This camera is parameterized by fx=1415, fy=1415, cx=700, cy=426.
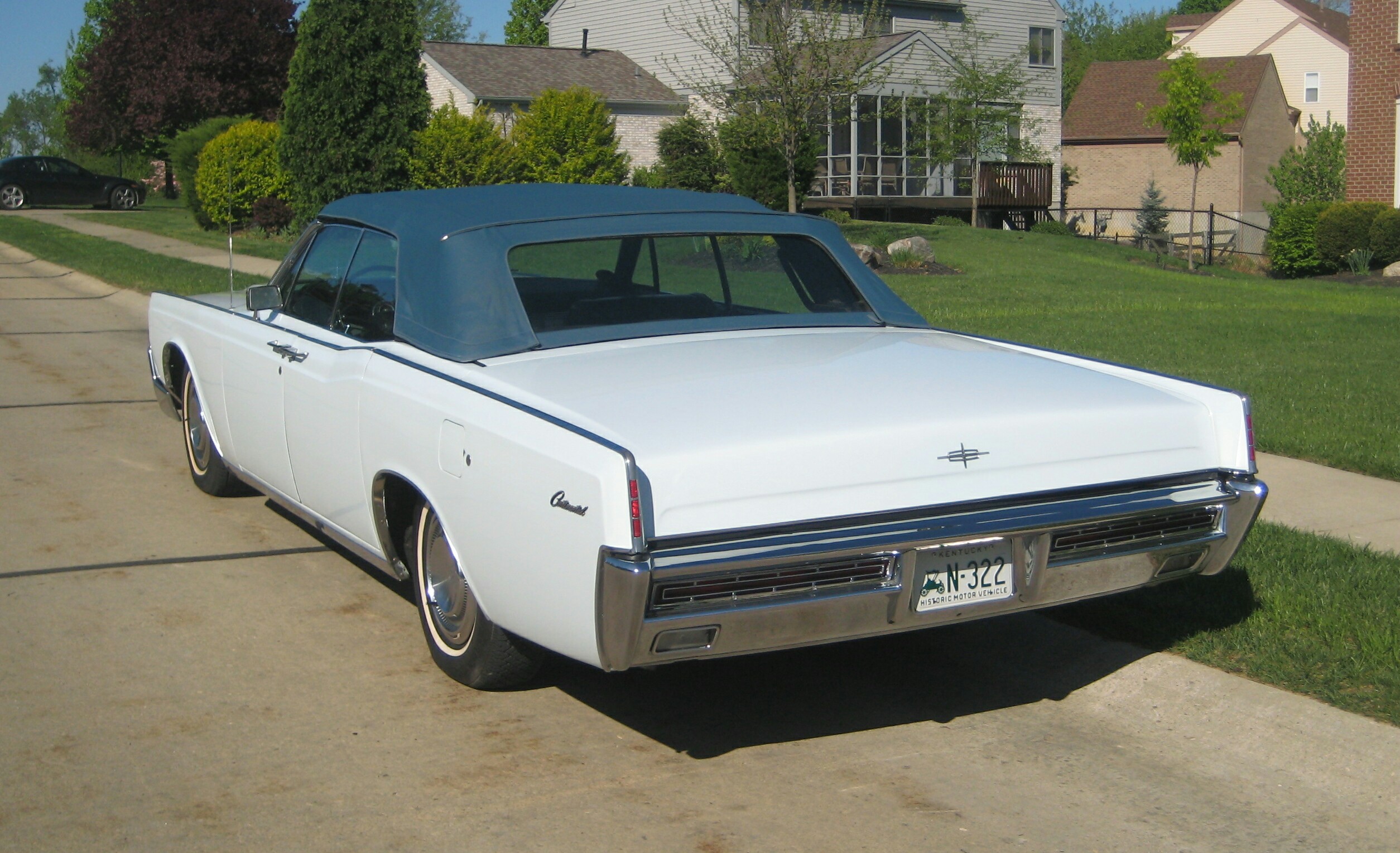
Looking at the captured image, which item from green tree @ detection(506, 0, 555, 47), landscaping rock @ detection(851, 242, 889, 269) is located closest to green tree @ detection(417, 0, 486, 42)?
green tree @ detection(506, 0, 555, 47)

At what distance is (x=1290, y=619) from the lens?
199 inches

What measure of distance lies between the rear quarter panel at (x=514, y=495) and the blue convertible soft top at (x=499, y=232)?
0.23 m

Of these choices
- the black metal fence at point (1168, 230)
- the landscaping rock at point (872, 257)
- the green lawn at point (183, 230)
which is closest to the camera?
the landscaping rock at point (872, 257)

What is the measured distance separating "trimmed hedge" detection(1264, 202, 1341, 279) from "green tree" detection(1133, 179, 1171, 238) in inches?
376

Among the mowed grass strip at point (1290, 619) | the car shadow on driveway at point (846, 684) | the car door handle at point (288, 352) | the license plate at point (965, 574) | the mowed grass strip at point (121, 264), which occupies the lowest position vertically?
the car shadow on driveway at point (846, 684)

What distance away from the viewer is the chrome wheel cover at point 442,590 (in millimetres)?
4488

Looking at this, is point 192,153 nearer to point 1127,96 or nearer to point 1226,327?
point 1226,327

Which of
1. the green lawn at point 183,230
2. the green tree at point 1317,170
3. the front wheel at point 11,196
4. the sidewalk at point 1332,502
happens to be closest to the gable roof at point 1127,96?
the green tree at point 1317,170

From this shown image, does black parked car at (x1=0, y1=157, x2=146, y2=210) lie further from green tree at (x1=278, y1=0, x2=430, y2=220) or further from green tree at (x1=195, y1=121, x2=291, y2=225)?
green tree at (x1=278, y1=0, x2=430, y2=220)

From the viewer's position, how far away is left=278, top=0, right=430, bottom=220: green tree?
2222 cm

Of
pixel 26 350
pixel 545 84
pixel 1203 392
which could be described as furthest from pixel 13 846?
pixel 545 84

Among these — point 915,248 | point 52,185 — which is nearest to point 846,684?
point 915,248

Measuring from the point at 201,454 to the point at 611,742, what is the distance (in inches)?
150

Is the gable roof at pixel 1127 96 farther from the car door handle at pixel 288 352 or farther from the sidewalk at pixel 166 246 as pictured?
the car door handle at pixel 288 352
